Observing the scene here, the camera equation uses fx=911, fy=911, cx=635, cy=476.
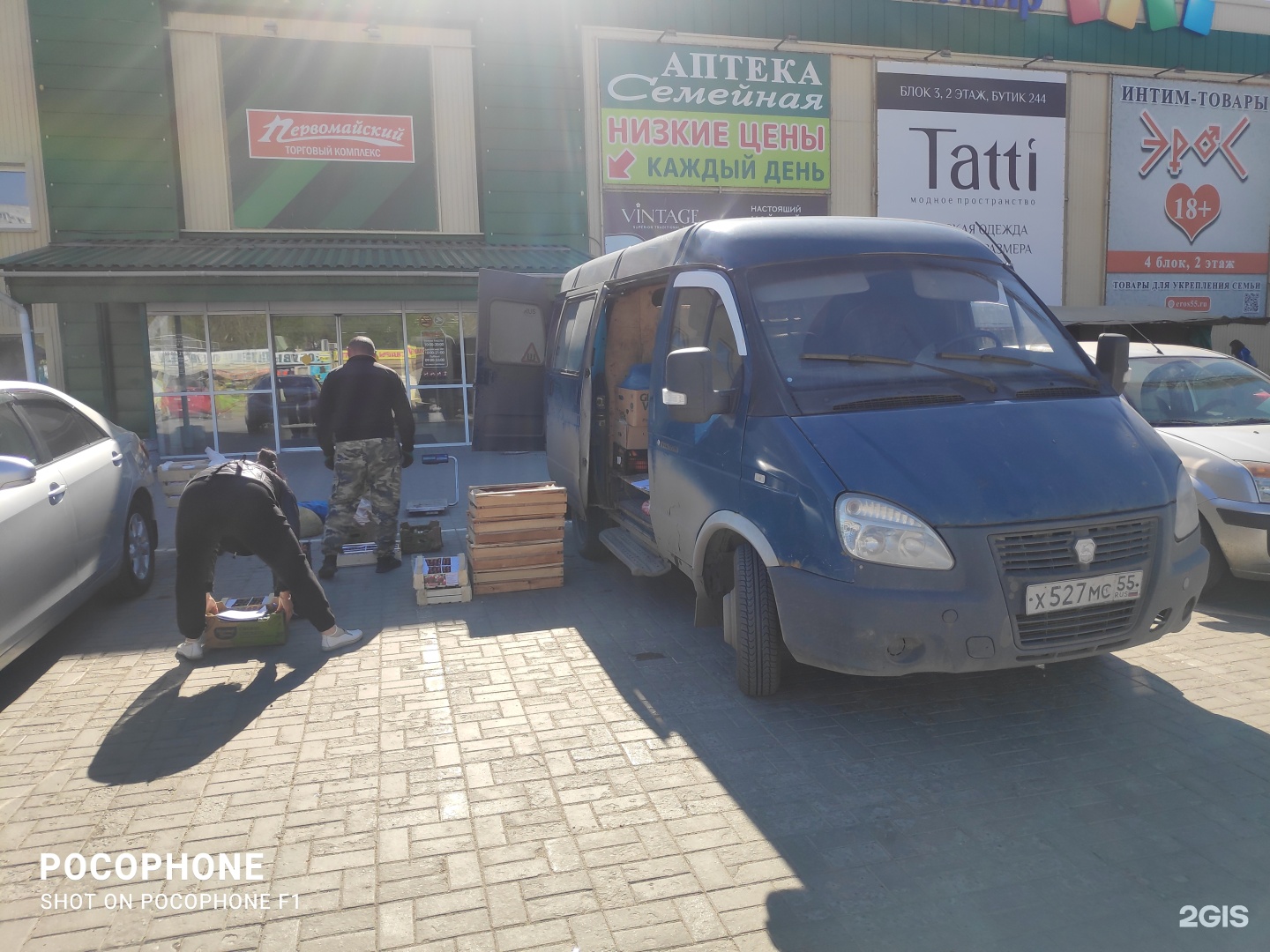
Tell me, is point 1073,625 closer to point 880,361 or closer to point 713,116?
point 880,361

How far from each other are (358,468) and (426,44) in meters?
10.8

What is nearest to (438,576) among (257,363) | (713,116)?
(257,363)

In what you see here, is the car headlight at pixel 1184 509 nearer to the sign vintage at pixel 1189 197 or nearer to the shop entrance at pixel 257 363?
the shop entrance at pixel 257 363

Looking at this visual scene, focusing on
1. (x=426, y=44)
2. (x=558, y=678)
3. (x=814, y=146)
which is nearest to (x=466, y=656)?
(x=558, y=678)

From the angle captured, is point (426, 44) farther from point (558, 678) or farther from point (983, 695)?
point (983, 695)

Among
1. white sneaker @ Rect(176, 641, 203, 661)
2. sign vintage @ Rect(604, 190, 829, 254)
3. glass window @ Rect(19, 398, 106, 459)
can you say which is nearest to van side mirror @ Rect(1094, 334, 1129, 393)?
white sneaker @ Rect(176, 641, 203, 661)

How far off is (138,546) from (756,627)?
5045 mm

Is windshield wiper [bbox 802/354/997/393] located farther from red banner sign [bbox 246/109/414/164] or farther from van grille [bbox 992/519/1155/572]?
red banner sign [bbox 246/109/414/164]

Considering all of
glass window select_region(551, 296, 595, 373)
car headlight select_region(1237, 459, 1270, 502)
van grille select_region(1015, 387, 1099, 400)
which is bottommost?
car headlight select_region(1237, 459, 1270, 502)

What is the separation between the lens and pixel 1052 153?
1847 centimetres

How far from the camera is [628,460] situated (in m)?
7.02

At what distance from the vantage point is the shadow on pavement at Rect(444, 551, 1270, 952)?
285 centimetres

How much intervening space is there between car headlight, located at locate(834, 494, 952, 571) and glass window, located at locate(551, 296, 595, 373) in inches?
137

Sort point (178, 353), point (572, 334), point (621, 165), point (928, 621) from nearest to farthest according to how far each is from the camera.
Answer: point (928, 621) < point (572, 334) < point (178, 353) < point (621, 165)
